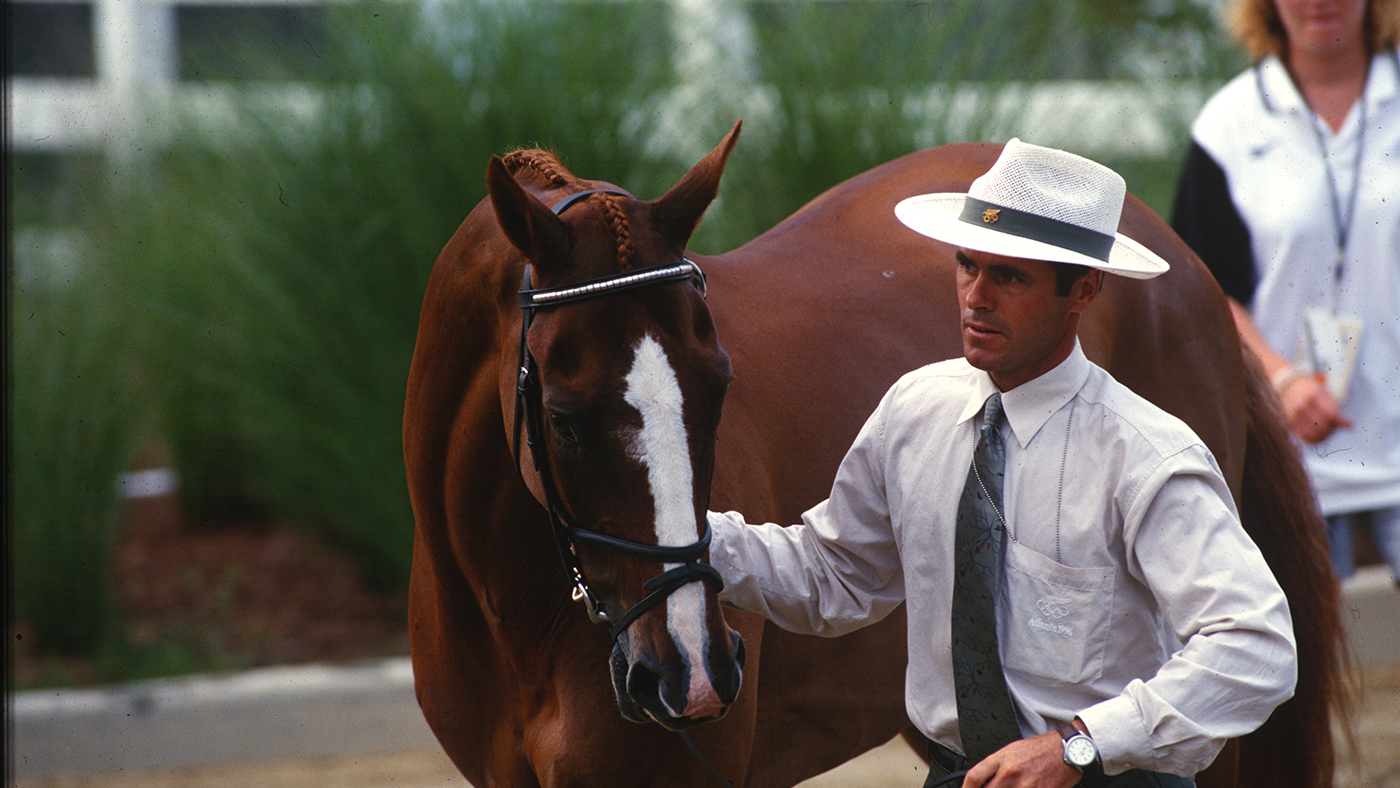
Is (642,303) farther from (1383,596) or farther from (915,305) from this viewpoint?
(1383,596)

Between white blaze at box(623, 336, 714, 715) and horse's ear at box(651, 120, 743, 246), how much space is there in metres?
0.28

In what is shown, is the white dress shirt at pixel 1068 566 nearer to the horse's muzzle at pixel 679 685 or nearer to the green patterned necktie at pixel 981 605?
the green patterned necktie at pixel 981 605

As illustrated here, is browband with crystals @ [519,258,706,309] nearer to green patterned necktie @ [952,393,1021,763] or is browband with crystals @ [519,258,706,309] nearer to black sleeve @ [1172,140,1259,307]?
green patterned necktie @ [952,393,1021,763]

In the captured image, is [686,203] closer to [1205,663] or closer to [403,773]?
[1205,663]

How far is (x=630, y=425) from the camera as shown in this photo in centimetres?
172

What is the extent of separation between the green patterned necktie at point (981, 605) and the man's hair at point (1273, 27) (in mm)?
2362

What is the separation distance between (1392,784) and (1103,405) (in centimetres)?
338

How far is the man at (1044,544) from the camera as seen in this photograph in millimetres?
1533

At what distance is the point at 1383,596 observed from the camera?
17.3ft

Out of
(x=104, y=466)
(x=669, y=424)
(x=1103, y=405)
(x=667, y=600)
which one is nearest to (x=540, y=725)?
(x=667, y=600)

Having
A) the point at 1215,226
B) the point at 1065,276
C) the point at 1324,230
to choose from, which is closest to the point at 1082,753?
the point at 1065,276

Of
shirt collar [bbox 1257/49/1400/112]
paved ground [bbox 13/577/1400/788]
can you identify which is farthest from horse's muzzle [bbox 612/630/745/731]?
paved ground [bbox 13/577/1400/788]

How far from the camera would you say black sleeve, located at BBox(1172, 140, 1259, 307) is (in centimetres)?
347

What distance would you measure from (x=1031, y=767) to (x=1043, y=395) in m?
→ 0.56
